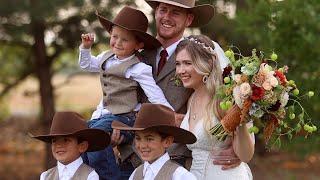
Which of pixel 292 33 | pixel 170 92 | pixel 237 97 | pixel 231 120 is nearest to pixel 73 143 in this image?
pixel 170 92

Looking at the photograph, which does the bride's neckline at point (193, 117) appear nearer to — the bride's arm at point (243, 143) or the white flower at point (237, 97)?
the bride's arm at point (243, 143)

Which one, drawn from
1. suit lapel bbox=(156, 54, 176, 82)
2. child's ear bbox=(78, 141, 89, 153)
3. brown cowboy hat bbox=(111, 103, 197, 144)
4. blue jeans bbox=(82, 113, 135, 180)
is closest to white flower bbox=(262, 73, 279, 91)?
brown cowboy hat bbox=(111, 103, 197, 144)

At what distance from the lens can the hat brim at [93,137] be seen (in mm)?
4945

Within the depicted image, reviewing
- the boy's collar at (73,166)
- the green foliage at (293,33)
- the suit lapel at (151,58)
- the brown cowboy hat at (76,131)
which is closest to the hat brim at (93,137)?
the brown cowboy hat at (76,131)

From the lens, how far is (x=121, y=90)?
207 inches

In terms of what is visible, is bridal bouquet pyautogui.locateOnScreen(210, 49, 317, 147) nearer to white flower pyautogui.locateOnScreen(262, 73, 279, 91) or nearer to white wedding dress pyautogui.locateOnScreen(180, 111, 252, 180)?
white flower pyautogui.locateOnScreen(262, 73, 279, 91)

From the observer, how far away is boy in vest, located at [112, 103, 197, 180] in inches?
186

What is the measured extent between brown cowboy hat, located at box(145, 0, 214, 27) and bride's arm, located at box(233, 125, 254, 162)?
98cm

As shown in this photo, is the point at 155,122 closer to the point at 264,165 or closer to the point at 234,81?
the point at 234,81

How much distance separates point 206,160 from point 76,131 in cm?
76

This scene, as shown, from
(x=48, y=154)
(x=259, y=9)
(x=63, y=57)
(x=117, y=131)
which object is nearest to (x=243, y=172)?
(x=117, y=131)

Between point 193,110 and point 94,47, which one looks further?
point 94,47

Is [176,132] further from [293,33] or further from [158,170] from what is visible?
[293,33]

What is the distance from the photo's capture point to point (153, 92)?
5195 mm
